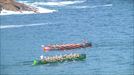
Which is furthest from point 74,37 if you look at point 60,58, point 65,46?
point 60,58

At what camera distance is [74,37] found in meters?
123

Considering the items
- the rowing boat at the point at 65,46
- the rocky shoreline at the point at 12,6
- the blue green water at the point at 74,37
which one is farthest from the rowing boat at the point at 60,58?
the rocky shoreline at the point at 12,6

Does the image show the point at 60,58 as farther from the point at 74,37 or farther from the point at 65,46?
the point at 74,37

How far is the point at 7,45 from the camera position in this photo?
11150 centimetres

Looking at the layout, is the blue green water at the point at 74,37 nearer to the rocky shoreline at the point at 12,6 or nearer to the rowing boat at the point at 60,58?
the rowing boat at the point at 60,58

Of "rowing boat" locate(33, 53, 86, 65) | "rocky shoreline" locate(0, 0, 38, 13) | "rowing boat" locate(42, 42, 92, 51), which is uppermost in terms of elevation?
"rowing boat" locate(33, 53, 86, 65)

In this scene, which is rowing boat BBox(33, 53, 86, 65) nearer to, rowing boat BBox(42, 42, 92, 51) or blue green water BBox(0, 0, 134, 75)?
blue green water BBox(0, 0, 134, 75)

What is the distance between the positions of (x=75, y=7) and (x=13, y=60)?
94477 millimetres

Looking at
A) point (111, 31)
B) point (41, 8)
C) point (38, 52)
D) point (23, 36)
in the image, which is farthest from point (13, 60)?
point (41, 8)

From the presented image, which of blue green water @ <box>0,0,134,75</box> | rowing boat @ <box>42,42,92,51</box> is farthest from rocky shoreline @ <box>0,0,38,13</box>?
rowing boat @ <box>42,42,92,51</box>

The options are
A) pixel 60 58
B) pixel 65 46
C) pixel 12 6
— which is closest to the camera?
pixel 60 58

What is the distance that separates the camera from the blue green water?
91338mm

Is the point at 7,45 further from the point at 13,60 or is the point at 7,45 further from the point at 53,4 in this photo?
the point at 53,4

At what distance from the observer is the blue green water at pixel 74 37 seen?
300ft
